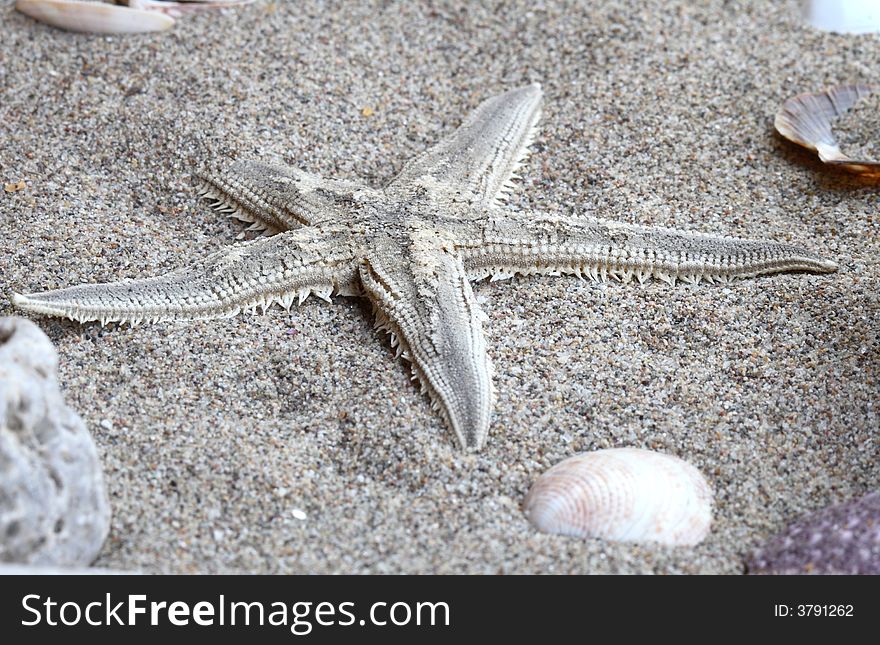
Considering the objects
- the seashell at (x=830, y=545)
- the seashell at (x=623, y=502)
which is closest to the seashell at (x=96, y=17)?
the seashell at (x=623, y=502)

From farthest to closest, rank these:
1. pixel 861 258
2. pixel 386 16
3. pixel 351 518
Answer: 1. pixel 386 16
2. pixel 861 258
3. pixel 351 518

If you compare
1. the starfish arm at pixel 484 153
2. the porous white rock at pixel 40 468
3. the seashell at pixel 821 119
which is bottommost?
the porous white rock at pixel 40 468

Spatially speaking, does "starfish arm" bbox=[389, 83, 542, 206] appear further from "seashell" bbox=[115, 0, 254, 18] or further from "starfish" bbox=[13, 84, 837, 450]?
"seashell" bbox=[115, 0, 254, 18]

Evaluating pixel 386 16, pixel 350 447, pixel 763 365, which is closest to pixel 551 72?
pixel 386 16

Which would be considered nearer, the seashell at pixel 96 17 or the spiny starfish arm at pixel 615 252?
the spiny starfish arm at pixel 615 252

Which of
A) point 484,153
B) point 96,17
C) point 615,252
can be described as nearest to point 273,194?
point 484,153

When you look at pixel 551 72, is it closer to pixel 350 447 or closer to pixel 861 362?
pixel 861 362

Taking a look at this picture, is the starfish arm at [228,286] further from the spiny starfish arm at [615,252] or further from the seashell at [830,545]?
the seashell at [830,545]
